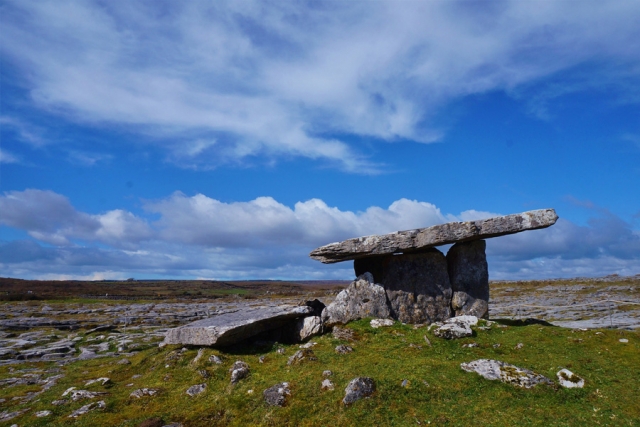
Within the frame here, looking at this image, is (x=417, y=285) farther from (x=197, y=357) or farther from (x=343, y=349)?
(x=197, y=357)

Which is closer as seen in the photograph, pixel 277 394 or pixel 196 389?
pixel 277 394

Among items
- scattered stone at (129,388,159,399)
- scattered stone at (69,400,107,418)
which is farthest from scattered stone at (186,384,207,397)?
scattered stone at (69,400,107,418)

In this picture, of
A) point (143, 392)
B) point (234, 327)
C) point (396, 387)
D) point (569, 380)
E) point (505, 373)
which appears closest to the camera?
point (396, 387)

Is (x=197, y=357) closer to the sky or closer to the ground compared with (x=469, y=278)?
closer to the ground

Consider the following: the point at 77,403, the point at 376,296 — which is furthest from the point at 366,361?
the point at 77,403

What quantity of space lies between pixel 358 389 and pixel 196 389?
6.26 metres

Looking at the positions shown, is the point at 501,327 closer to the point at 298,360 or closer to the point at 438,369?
the point at 438,369

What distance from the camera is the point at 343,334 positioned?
61.5ft

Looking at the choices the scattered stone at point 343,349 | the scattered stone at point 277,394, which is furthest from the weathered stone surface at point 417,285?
the scattered stone at point 277,394

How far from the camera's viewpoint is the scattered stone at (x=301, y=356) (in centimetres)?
1644

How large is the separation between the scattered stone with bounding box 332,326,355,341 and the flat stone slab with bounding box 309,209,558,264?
3833mm

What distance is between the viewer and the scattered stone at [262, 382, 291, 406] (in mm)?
13523

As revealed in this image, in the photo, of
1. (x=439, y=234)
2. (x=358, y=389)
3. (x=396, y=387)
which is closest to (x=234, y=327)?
(x=358, y=389)

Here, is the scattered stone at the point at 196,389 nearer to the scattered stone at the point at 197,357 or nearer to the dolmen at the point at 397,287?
the scattered stone at the point at 197,357
